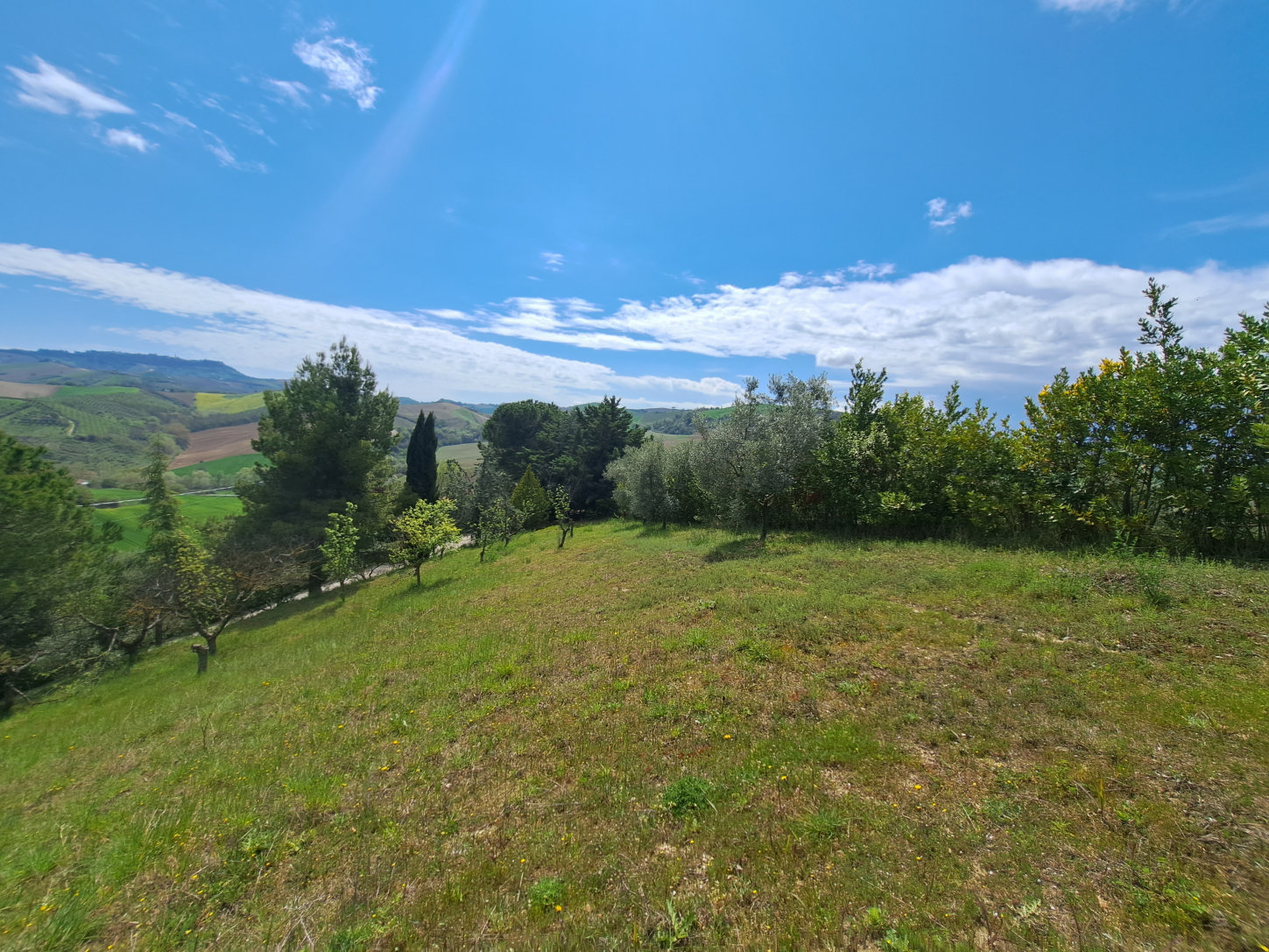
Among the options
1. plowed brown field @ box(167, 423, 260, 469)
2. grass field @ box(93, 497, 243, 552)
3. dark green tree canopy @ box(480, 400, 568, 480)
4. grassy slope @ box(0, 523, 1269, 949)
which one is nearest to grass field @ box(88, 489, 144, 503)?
plowed brown field @ box(167, 423, 260, 469)

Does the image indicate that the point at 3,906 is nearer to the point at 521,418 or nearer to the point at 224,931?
the point at 224,931

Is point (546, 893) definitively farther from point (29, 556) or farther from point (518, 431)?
point (518, 431)

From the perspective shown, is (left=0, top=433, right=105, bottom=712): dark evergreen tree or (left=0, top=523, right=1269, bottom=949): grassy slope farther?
(left=0, top=433, right=105, bottom=712): dark evergreen tree

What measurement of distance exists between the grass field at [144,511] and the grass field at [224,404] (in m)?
132

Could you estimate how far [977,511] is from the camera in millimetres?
15898

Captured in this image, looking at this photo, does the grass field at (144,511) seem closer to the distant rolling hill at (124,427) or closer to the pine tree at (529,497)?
the distant rolling hill at (124,427)

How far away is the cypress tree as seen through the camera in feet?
137

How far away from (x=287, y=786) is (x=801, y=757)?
7.29 metres

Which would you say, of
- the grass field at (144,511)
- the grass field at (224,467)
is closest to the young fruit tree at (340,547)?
the grass field at (144,511)

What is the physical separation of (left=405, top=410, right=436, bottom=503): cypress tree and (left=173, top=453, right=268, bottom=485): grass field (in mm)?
72099

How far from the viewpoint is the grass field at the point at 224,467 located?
Result: 91.2m

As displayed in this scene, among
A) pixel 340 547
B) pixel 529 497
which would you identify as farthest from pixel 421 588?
pixel 529 497

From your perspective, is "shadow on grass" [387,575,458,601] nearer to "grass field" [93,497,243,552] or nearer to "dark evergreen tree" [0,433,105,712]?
"dark evergreen tree" [0,433,105,712]

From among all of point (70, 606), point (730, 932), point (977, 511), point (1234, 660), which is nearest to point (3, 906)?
point (730, 932)
